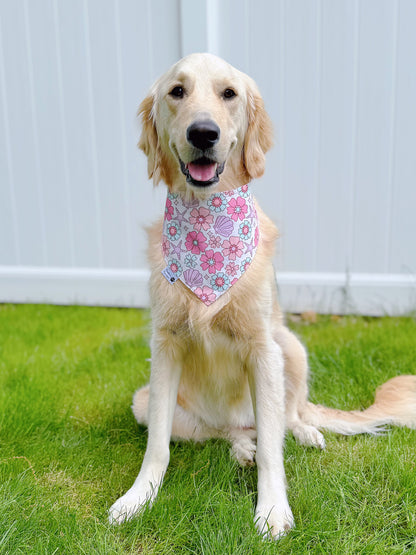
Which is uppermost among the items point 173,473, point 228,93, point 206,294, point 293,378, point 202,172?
point 228,93

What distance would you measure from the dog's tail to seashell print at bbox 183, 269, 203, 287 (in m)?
0.84

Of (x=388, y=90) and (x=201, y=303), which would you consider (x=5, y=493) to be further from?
(x=388, y=90)

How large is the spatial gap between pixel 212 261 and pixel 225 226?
0.13 meters

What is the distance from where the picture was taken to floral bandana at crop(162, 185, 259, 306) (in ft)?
6.32

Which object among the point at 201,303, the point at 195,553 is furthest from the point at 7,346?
the point at 195,553

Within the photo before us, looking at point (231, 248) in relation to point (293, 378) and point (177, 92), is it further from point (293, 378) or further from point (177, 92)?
point (293, 378)

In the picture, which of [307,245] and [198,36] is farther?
[307,245]

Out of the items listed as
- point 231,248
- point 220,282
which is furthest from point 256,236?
point 220,282

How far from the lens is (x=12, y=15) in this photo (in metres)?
3.96

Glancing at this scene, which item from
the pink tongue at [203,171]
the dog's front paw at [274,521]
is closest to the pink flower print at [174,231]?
the pink tongue at [203,171]

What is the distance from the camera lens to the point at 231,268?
1932 mm

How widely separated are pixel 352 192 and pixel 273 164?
1.85ft

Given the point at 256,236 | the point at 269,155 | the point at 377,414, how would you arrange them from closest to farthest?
the point at 256,236 → the point at 377,414 → the point at 269,155

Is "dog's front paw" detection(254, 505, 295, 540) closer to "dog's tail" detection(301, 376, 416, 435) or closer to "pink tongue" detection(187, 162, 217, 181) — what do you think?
"dog's tail" detection(301, 376, 416, 435)
